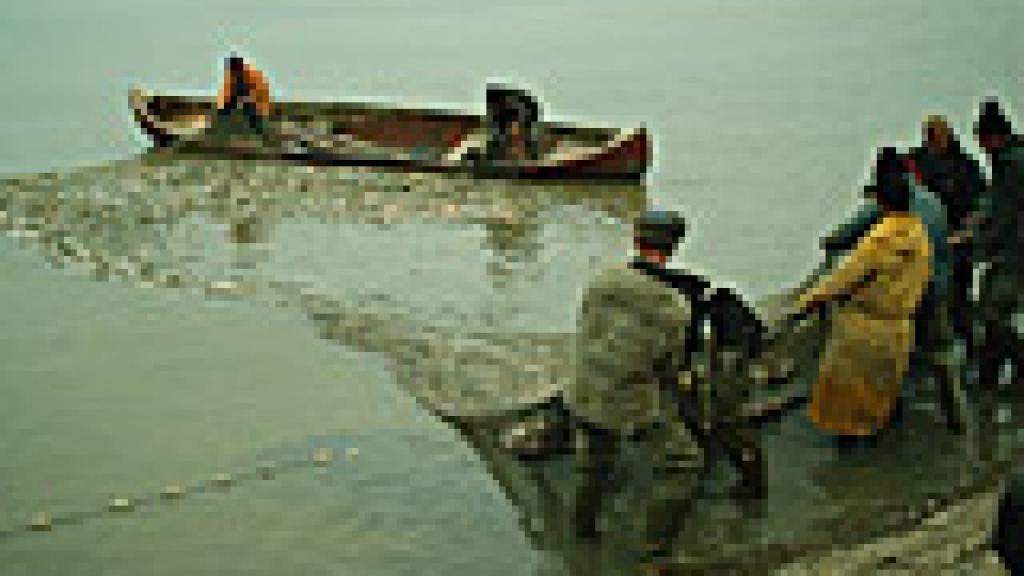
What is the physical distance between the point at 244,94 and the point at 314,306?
9.62 metres

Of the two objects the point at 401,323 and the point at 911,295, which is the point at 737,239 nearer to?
the point at 401,323

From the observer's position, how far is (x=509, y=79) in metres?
52.4

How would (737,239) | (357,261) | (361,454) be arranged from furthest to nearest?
(737,239) < (357,261) < (361,454)

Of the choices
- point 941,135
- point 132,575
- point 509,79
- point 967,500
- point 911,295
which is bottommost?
point 132,575

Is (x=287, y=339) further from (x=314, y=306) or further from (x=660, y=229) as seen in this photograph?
(x=660, y=229)

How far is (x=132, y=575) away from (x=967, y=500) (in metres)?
4.74

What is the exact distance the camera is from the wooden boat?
21.3m

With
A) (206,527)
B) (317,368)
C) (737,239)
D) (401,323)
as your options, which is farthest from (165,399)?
(737,239)

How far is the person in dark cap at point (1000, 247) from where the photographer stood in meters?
9.35

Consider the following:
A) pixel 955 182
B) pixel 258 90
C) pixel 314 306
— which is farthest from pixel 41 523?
pixel 258 90

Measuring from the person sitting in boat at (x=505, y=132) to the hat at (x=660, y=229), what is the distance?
46.3 feet

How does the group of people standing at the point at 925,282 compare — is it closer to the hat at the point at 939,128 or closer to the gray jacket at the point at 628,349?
the hat at the point at 939,128

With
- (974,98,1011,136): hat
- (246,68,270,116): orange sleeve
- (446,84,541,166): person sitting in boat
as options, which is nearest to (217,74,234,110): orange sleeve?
(246,68,270,116): orange sleeve

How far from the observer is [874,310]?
8.36 meters
